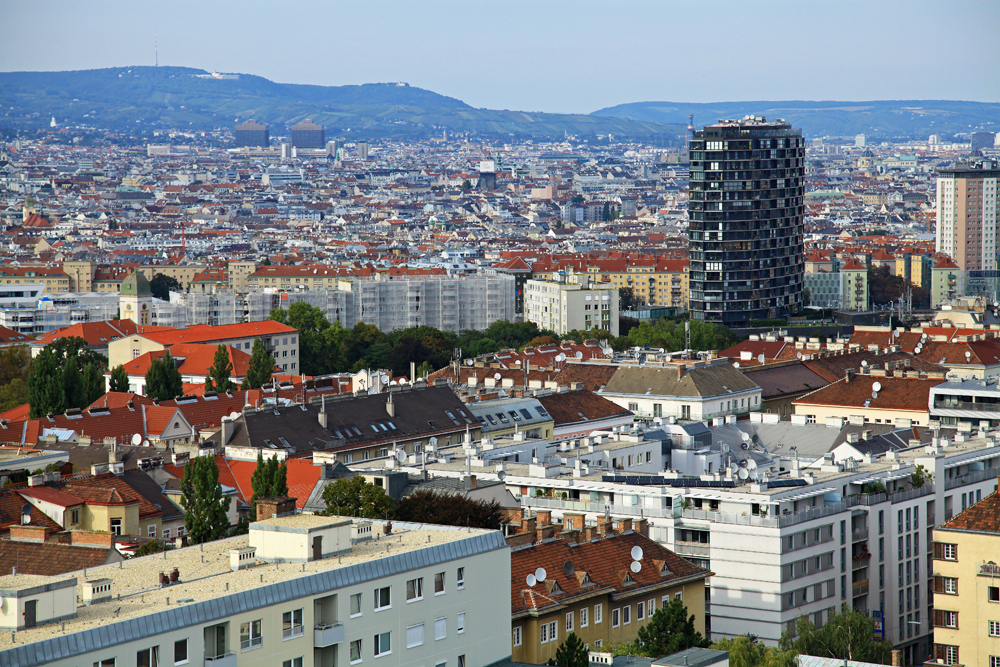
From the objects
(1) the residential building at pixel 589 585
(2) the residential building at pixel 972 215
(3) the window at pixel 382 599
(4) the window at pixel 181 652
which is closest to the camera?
(4) the window at pixel 181 652

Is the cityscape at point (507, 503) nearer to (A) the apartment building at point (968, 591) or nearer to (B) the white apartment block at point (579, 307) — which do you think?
(A) the apartment building at point (968, 591)

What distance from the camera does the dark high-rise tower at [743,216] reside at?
122250 mm

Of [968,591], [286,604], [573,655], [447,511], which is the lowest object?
[968,591]

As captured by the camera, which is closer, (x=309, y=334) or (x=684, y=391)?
(x=684, y=391)

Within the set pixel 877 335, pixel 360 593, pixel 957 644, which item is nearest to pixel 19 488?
pixel 360 593

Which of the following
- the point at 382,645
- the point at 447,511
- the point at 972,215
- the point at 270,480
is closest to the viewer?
the point at 382,645

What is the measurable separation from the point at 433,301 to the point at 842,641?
11034 centimetres

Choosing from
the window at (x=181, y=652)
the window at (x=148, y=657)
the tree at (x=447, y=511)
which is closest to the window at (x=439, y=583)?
the window at (x=181, y=652)

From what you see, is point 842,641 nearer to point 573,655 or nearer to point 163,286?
point 573,655

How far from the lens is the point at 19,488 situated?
3888cm

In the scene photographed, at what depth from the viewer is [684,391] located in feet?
220

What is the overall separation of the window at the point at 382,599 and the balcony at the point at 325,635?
93 centimetres

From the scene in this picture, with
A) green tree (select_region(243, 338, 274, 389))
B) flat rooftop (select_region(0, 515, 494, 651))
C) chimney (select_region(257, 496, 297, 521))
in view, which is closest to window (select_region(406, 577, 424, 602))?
flat rooftop (select_region(0, 515, 494, 651))

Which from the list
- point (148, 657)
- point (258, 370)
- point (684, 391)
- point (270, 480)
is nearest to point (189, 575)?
point (148, 657)
